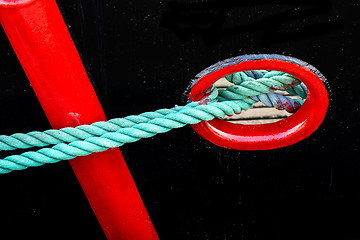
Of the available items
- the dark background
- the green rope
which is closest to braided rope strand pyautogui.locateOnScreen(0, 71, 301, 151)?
the green rope

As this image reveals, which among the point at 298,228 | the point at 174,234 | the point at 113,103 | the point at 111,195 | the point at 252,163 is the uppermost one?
the point at 113,103

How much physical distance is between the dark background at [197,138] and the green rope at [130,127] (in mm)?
141

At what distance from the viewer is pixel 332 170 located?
1.28 meters

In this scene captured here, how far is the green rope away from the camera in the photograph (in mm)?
946

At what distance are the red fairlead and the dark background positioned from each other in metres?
0.11

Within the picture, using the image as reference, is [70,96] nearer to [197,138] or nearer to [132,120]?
[132,120]

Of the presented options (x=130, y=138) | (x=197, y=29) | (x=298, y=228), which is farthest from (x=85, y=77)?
(x=298, y=228)

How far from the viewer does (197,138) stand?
4.07ft

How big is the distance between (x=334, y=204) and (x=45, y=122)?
1.01 meters

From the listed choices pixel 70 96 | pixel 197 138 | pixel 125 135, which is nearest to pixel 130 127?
pixel 125 135

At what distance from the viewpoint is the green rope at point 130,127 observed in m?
0.95

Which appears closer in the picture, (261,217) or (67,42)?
(67,42)

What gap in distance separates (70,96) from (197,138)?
1.44ft

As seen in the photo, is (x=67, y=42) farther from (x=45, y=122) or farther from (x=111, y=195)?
(x=111, y=195)
